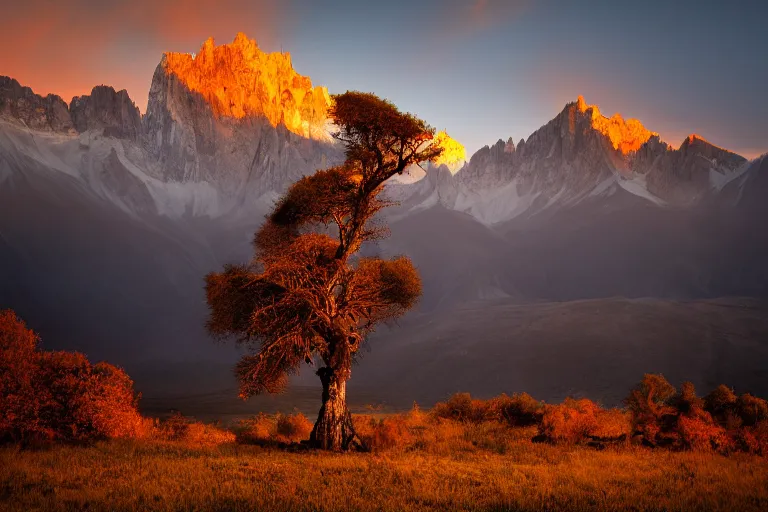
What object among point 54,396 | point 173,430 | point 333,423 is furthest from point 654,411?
point 54,396

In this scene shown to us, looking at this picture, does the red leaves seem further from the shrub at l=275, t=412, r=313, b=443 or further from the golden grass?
the shrub at l=275, t=412, r=313, b=443

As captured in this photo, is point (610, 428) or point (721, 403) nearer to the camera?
point (721, 403)

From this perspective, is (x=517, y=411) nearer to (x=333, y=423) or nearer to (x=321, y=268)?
(x=333, y=423)

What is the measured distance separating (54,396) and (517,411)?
68.3ft

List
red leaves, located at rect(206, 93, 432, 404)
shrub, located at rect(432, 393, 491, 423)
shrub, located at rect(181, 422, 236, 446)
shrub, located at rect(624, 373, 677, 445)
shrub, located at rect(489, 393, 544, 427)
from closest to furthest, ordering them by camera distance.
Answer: red leaves, located at rect(206, 93, 432, 404)
shrub, located at rect(624, 373, 677, 445)
shrub, located at rect(181, 422, 236, 446)
shrub, located at rect(489, 393, 544, 427)
shrub, located at rect(432, 393, 491, 423)

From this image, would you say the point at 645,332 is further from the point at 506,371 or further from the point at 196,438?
the point at 196,438

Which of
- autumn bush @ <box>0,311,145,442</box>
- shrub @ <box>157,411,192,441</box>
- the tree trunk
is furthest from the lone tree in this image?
shrub @ <box>157,411,192,441</box>

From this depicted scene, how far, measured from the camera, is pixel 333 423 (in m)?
18.0

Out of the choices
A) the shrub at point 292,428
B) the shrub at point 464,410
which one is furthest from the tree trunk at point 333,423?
the shrub at point 464,410

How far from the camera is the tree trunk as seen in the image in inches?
703

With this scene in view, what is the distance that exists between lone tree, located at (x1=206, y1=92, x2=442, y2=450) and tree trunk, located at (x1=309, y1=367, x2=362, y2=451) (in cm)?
4

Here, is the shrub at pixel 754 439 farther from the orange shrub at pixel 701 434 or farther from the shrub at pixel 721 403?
the shrub at pixel 721 403

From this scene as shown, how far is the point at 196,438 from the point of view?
21188mm

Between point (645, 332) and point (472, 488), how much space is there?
5521 inches
